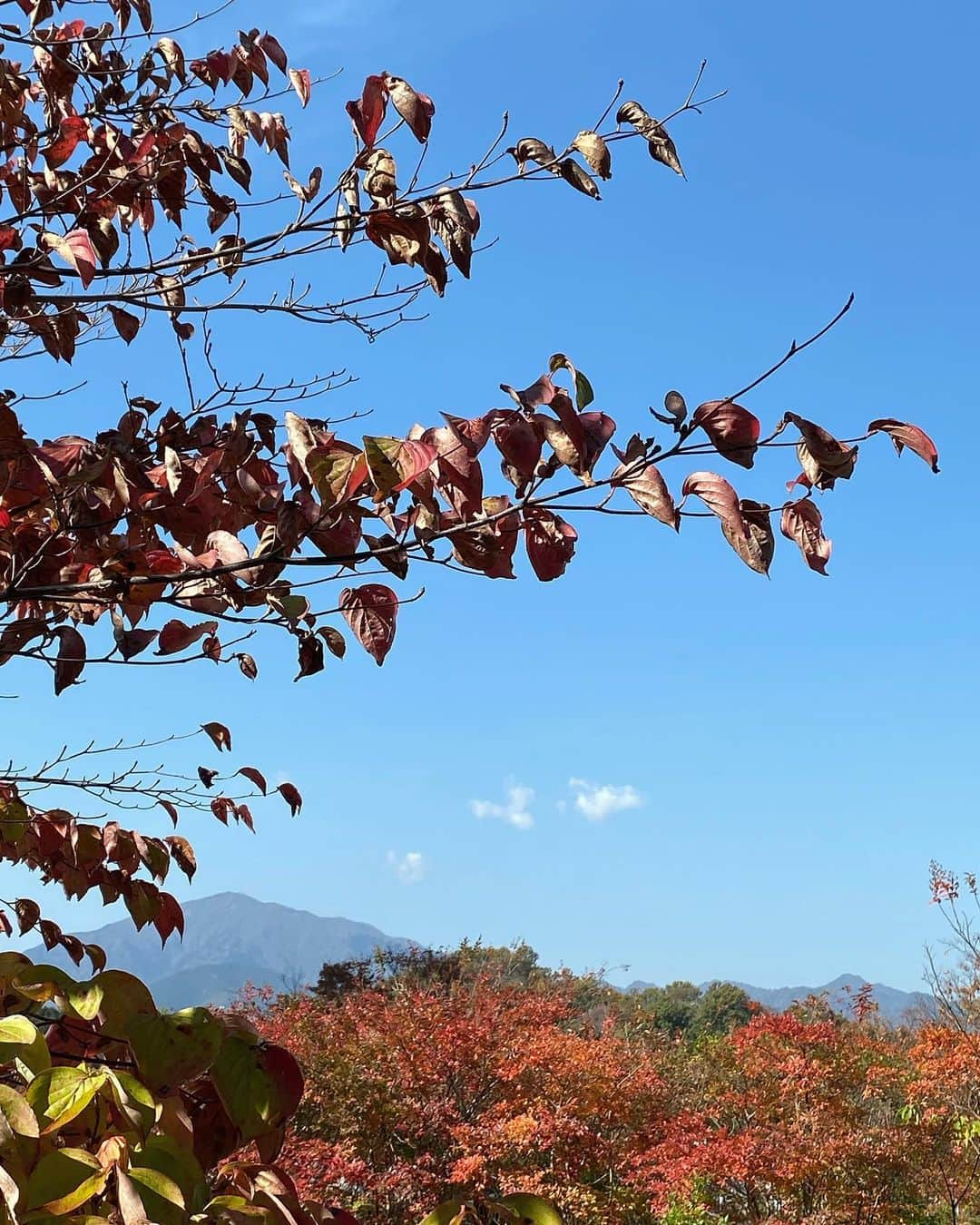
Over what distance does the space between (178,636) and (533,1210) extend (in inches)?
30.6

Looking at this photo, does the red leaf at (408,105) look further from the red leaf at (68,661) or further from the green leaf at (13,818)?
the green leaf at (13,818)

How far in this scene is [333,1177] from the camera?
23.9 ft

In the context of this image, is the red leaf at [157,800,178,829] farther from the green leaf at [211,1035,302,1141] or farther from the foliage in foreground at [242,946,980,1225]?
the foliage in foreground at [242,946,980,1225]

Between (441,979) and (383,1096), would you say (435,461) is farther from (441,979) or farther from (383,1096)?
(441,979)

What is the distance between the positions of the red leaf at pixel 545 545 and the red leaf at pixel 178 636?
17.5 inches

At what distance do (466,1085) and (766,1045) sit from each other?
263 cm

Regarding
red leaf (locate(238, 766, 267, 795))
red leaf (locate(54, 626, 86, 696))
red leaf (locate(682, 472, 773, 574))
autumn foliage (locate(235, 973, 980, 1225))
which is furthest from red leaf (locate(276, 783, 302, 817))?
autumn foliage (locate(235, 973, 980, 1225))

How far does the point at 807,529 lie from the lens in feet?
3.58

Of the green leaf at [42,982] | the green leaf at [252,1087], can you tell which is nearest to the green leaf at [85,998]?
the green leaf at [42,982]

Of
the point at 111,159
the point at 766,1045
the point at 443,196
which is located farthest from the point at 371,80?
the point at 766,1045

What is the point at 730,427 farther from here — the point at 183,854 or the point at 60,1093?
the point at 183,854

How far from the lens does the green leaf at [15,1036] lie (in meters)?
0.88

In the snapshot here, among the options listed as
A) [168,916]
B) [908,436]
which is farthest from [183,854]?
[908,436]

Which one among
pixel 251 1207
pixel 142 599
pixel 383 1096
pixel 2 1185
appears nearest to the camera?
pixel 2 1185
